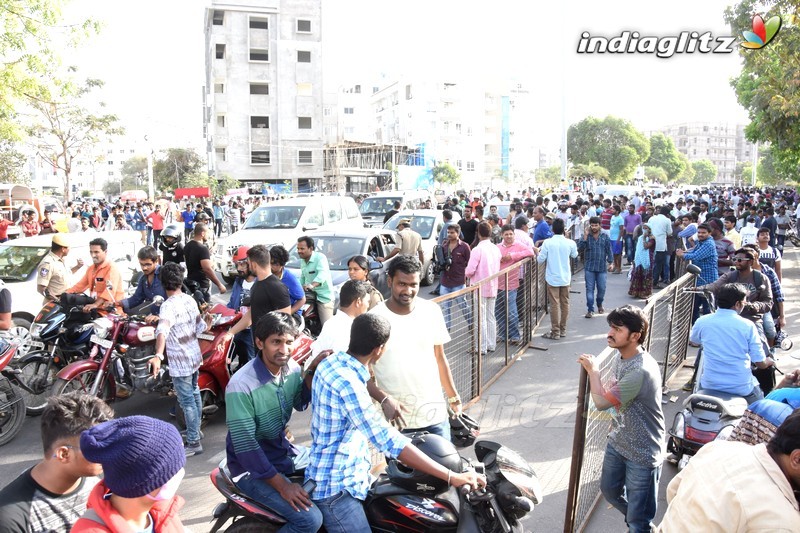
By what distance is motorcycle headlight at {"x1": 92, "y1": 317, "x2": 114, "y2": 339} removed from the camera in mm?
6121

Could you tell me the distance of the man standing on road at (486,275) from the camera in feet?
26.9

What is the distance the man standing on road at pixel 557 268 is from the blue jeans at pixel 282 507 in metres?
7.02

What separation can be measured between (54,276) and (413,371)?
6243 mm

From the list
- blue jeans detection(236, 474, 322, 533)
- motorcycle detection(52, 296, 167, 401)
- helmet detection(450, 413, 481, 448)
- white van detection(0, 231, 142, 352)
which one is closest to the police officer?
white van detection(0, 231, 142, 352)

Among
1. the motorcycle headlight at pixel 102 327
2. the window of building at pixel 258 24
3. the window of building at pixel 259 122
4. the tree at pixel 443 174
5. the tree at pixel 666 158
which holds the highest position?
the window of building at pixel 258 24

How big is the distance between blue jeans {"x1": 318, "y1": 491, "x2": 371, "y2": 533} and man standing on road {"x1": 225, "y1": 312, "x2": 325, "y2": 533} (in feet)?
0.15

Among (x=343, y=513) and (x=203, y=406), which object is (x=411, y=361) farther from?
(x=203, y=406)

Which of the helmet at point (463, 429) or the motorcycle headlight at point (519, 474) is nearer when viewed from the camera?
the motorcycle headlight at point (519, 474)

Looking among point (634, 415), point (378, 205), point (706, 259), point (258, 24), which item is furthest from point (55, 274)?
point (258, 24)

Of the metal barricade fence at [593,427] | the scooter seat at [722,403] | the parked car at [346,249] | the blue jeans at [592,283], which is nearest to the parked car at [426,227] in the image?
the parked car at [346,249]

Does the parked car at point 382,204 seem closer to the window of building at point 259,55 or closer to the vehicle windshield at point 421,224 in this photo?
the vehicle windshield at point 421,224

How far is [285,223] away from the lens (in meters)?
14.8

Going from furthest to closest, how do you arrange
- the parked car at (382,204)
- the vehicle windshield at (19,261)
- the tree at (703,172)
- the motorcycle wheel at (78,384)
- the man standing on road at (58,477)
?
the tree at (703,172)
the parked car at (382,204)
the vehicle windshield at (19,261)
the motorcycle wheel at (78,384)
the man standing on road at (58,477)

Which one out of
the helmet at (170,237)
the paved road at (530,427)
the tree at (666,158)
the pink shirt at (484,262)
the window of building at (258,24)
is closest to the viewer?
the paved road at (530,427)
